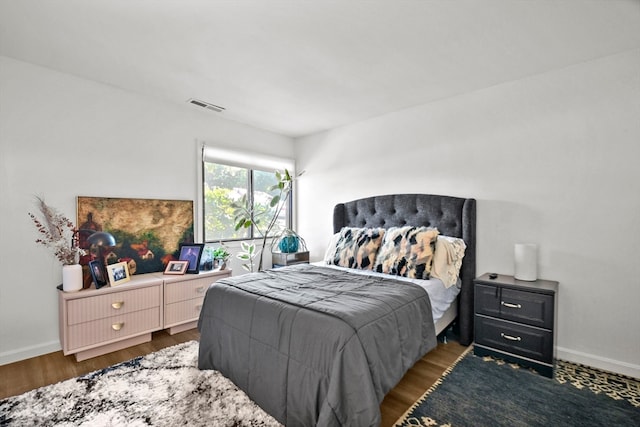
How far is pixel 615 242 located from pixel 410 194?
1760mm

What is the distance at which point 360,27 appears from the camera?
6.77 feet

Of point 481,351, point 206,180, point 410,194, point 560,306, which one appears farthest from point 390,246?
point 206,180

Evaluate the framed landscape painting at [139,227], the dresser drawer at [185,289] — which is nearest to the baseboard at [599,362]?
the dresser drawer at [185,289]

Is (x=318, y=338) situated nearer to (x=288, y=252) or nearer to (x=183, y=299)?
(x=183, y=299)

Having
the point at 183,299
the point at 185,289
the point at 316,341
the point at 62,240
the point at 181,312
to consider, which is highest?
the point at 62,240

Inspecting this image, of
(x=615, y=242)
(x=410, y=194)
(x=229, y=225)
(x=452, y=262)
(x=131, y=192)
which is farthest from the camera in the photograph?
(x=229, y=225)

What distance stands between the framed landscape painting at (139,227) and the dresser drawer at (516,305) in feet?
10.3

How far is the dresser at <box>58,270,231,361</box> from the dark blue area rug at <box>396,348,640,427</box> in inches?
93.2

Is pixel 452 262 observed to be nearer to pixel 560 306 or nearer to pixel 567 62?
A: pixel 560 306

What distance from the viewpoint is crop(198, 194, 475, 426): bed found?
1542mm

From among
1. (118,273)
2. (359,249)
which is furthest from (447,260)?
(118,273)

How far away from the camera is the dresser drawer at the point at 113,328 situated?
253 cm

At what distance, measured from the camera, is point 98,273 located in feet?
9.11

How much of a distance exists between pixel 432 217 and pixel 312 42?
2089mm
